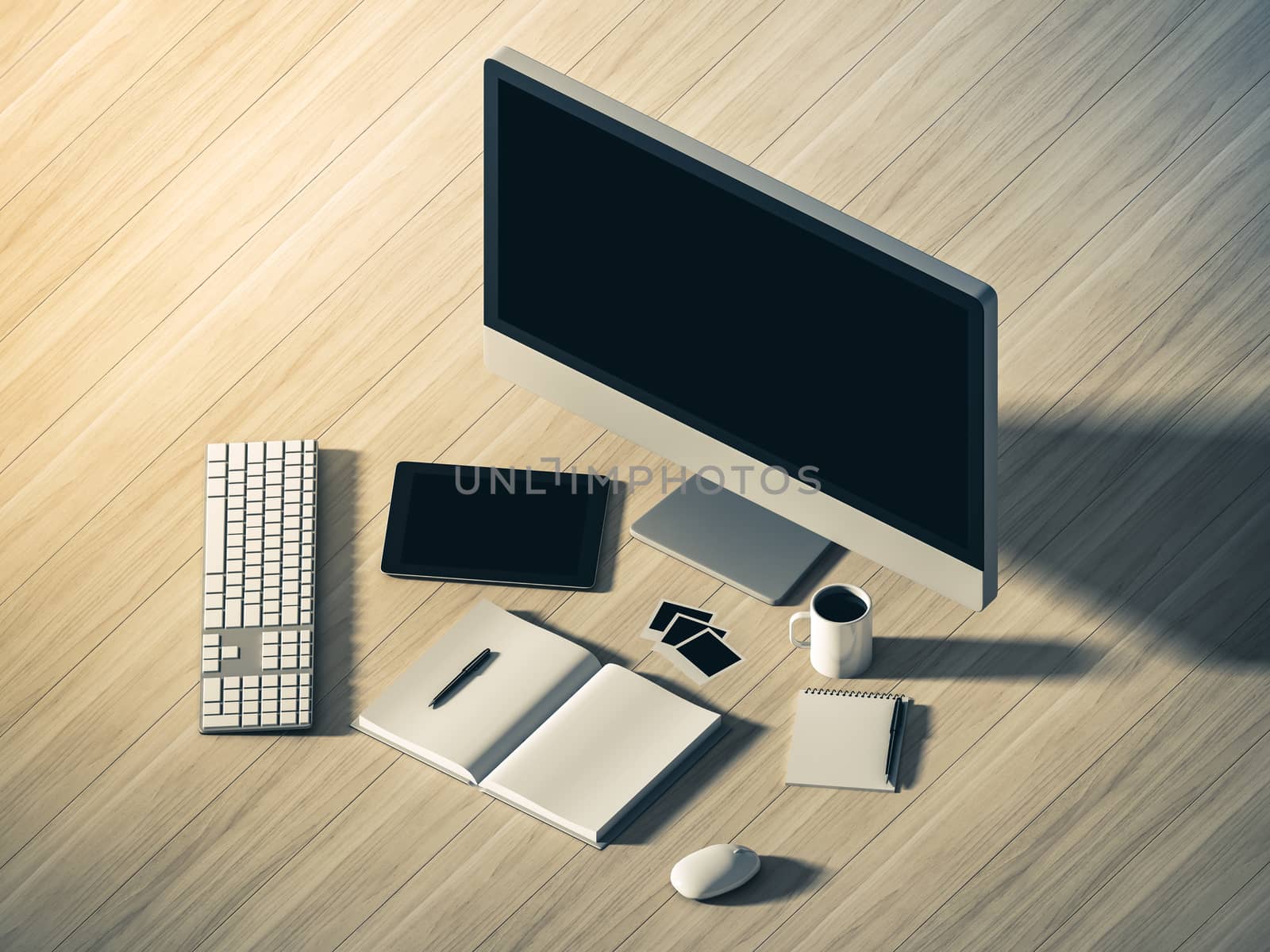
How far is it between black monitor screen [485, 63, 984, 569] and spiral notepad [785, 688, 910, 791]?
21 cm

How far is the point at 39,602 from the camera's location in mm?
2309

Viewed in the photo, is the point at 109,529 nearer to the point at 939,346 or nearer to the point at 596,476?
the point at 596,476

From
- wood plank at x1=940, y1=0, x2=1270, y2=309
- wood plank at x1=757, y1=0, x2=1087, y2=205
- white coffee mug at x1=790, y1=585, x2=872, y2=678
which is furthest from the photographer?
wood plank at x1=757, y1=0, x2=1087, y2=205

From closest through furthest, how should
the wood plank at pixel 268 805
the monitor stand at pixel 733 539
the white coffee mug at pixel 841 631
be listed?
the wood plank at pixel 268 805 < the white coffee mug at pixel 841 631 < the monitor stand at pixel 733 539

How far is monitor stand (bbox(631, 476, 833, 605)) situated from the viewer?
225 centimetres

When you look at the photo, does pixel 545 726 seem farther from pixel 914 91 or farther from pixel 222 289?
pixel 914 91

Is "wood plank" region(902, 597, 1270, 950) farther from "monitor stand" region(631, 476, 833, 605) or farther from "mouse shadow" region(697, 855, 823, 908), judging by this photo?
"monitor stand" region(631, 476, 833, 605)

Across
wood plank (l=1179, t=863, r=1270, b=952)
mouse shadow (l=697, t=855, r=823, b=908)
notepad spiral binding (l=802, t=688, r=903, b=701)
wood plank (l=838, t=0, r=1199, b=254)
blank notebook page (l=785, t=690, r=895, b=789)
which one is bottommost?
wood plank (l=1179, t=863, r=1270, b=952)

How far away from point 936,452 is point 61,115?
1.65 meters

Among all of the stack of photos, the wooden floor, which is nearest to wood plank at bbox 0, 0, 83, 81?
the wooden floor

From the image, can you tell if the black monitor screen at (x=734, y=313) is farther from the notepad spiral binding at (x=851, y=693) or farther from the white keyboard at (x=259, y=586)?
the white keyboard at (x=259, y=586)

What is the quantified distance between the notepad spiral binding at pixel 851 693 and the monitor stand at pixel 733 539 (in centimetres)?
14

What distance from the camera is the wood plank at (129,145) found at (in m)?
2.71

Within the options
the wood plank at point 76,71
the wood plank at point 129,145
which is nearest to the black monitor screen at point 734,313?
the wood plank at point 129,145
